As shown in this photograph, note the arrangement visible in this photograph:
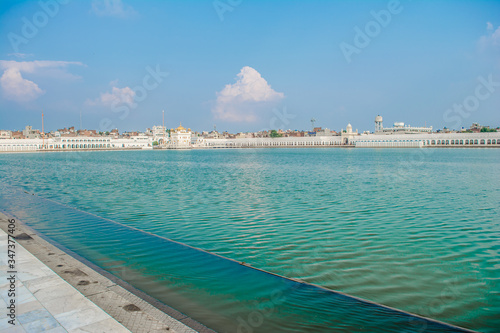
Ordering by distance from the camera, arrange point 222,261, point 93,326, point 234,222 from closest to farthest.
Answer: point 93,326, point 222,261, point 234,222

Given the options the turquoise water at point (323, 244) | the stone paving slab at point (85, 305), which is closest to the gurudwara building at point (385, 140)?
the turquoise water at point (323, 244)

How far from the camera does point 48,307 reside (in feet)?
11.8

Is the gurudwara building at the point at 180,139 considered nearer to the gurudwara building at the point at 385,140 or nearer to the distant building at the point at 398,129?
the gurudwara building at the point at 385,140

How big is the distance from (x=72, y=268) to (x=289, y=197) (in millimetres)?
9993

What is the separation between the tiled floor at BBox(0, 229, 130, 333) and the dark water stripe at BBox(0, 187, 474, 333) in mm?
1205

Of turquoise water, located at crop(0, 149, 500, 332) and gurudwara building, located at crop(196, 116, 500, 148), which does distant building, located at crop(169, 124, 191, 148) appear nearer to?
gurudwara building, located at crop(196, 116, 500, 148)

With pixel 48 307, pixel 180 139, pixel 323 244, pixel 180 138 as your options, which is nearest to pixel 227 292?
pixel 48 307

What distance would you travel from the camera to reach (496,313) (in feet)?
15.2

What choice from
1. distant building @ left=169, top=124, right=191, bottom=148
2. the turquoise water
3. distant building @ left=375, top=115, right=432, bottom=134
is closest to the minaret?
distant building @ left=375, top=115, right=432, bottom=134

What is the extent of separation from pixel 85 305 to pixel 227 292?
198 centimetres

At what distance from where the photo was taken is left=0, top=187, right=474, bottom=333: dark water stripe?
4219mm

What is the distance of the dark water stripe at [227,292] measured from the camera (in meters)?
4.22

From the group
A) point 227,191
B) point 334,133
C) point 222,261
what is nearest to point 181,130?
point 334,133

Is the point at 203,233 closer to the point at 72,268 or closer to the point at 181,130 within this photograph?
the point at 72,268
